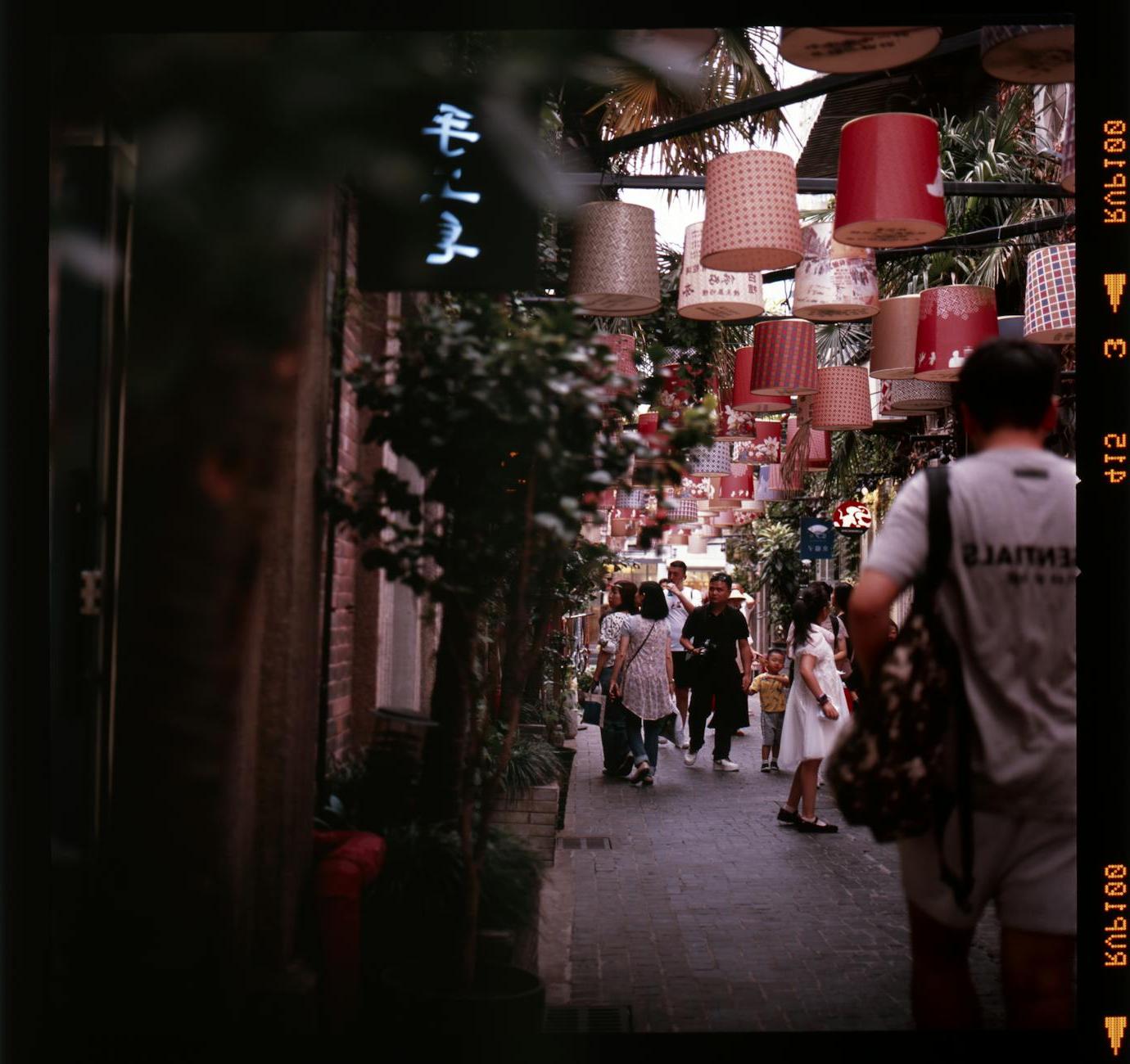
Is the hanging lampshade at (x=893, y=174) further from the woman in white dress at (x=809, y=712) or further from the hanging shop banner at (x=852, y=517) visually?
the hanging shop banner at (x=852, y=517)

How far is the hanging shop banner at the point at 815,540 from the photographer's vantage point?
1170 centimetres

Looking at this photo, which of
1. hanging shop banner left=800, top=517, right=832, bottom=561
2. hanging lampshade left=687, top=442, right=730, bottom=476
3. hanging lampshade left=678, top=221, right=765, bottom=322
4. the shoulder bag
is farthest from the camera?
hanging shop banner left=800, top=517, right=832, bottom=561

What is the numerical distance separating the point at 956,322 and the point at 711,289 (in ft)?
3.33

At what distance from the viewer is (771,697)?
30.1 feet

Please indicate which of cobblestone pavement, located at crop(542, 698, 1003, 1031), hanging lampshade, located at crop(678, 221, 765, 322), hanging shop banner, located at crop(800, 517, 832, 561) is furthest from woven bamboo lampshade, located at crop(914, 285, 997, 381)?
hanging shop banner, located at crop(800, 517, 832, 561)

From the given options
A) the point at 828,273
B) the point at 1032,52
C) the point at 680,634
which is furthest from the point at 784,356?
the point at 680,634

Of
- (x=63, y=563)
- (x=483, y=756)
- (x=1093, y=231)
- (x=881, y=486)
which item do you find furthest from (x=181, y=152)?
(x=881, y=486)

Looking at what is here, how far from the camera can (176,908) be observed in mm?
3625

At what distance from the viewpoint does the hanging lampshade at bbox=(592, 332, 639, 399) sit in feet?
12.3

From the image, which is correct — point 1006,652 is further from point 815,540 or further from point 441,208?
point 815,540

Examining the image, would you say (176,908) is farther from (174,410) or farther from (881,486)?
(881,486)

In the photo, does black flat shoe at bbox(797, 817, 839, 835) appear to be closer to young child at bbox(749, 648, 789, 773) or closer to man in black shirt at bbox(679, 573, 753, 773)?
young child at bbox(749, 648, 789, 773)

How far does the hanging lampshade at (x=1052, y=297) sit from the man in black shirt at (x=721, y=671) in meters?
5.75

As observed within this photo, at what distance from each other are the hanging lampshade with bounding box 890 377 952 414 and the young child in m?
3.81
